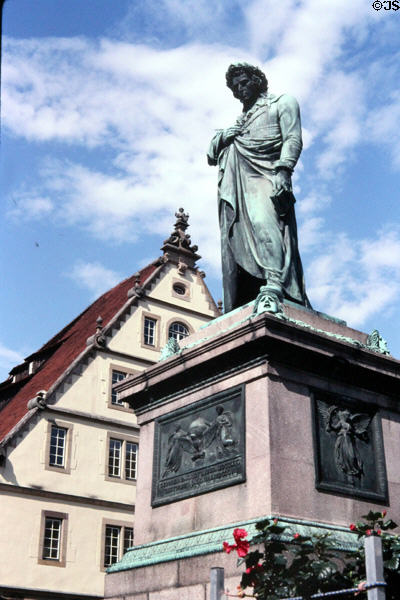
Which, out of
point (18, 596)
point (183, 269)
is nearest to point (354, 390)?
point (18, 596)

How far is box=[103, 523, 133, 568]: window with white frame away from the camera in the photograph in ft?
88.1

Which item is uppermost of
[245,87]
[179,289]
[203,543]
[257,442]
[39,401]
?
[179,289]

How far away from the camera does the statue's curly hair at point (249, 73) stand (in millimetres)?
10273

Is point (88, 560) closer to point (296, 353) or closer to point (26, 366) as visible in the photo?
point (26, 366)

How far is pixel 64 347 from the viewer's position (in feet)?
106

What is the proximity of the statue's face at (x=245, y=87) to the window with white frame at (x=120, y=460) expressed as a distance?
62.9 feet

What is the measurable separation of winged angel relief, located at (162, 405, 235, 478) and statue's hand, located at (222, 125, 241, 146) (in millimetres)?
3456

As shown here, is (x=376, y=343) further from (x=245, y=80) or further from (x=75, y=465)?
(x=75, y=465)

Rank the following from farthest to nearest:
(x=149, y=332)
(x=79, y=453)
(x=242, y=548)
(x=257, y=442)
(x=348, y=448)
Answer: (x=149, y=332) < (x=79, y=453) < (x=348, y=448) < (x=257, y=442) < (x=242, y=548)

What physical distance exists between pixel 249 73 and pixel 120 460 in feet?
64.3

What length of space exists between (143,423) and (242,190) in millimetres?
2786

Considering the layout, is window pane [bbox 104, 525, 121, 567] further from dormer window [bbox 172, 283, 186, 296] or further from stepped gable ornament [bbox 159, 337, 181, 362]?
stepped gable ornament [bbox 159, 337, 181, 362]

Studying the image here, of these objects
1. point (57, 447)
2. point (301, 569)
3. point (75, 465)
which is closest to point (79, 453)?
point (75, 465)

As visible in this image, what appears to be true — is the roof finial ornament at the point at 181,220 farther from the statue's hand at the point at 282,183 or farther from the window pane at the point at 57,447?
the statue's hand at the point at 282,183
